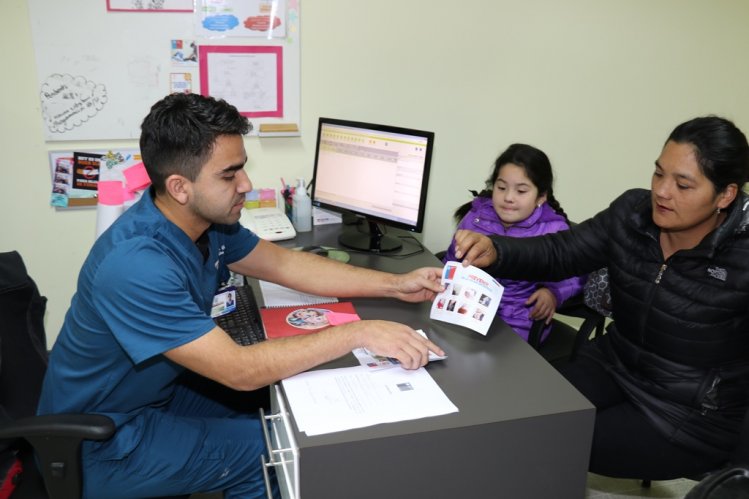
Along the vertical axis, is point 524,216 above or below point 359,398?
above

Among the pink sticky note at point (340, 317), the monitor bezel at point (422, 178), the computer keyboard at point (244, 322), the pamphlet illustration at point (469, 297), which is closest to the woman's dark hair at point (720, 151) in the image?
the pamphlet illustration at point (469, 297)

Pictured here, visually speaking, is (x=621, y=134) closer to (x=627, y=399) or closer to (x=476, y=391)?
(x=627, y=399)

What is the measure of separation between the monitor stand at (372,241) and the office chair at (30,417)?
1.11 meters

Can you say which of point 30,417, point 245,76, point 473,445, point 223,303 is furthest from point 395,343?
point 245,76

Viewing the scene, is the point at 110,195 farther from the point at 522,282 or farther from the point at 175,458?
the point at 522,282

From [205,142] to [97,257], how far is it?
37 cm

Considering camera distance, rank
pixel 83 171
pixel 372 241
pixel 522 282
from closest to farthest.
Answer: pixel 522 282
pixel 372 241
pixel 83 171

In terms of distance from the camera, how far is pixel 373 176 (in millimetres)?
2314

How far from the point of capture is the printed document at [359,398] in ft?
4.04

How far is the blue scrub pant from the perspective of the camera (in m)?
1.42

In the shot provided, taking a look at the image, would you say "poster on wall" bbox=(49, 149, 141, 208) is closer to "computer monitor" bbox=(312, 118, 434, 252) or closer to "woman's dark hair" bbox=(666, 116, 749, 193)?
"computer monitor" bbox=(312, 118, 434, 252)

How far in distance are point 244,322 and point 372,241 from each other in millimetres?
759

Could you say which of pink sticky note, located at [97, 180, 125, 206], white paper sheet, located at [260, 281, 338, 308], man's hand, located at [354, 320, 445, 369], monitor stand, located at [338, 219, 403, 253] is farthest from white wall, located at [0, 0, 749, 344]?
man's hand, located at [354, 320, 445, 369]

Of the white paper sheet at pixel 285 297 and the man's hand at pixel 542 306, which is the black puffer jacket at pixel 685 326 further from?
the white paper sheet at pixel 285 297
